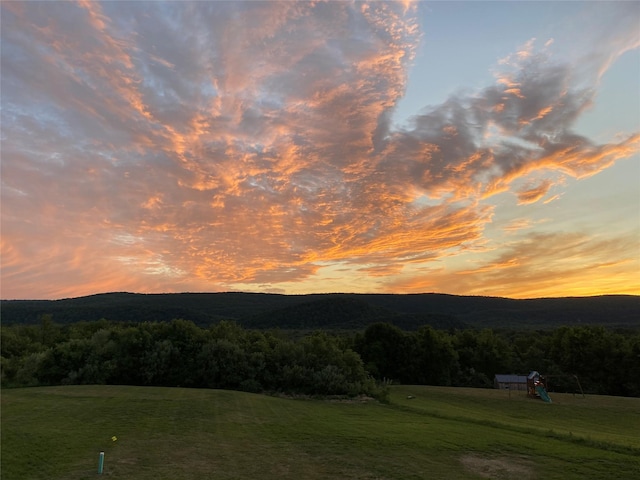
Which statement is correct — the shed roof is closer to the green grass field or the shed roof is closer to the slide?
the slide

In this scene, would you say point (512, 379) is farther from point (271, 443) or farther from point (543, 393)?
point (271, 443)

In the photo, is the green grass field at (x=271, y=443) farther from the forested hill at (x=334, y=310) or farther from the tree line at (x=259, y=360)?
the forested hill at (x=334, y=310)

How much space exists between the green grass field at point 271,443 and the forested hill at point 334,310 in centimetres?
9691

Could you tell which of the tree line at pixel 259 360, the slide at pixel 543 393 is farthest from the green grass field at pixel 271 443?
the slide at pixel 543 393

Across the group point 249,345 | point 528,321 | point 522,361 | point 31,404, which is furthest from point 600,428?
point 528,321

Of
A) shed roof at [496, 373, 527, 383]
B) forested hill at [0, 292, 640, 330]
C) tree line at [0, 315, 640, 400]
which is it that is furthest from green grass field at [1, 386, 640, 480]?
forested hill at [0, 292, 640, 330]

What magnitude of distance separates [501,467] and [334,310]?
147m

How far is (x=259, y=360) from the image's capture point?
4803cm

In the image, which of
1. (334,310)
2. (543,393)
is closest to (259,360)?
(543,393)

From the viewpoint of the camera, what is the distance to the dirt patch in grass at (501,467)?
16562mm

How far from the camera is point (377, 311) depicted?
16312 centimetres

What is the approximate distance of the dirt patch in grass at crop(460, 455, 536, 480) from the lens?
1656 centimetres

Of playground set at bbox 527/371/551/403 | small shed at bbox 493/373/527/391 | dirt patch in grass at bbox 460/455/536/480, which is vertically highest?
dirt patch in grass at bbox 460/455/536/480

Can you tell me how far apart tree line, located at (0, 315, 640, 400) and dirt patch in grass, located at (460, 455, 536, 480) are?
24.3m
